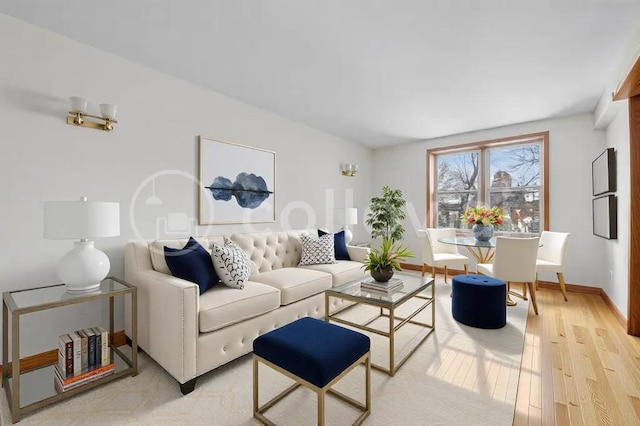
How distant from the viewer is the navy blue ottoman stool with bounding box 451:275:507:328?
9.30 ft

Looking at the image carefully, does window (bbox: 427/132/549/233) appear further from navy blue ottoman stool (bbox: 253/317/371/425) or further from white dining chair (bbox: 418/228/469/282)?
navy blue ottoman stool (bbox: 253/317/371/425)

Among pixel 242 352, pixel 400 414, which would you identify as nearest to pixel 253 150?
pixel 242 352

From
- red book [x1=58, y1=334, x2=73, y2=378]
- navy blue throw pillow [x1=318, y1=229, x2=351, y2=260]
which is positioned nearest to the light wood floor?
navy blue throw pillow [x1=318, y1=229, x2=351, y2=260]

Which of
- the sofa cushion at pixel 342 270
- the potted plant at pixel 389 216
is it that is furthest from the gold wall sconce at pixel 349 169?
the sofa cushion at pixel 342 270

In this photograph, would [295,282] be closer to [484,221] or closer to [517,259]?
[517,259]

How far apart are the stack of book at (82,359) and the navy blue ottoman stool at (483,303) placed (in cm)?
308

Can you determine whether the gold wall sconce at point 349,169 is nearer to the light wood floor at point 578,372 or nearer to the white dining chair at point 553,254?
the white dining chair at point 553,254

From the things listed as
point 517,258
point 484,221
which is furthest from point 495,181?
point 517,258

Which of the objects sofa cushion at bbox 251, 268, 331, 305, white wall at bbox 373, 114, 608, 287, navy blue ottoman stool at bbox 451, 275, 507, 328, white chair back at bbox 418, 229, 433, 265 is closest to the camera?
sofa cushion at bbox 251, 268, 331, 305

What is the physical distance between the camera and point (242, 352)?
2.20m

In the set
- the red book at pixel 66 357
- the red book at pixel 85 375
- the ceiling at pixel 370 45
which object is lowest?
the red book at pixel 85 375

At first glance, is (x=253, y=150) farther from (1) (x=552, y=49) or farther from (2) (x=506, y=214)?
(2) (x=506, y=214)

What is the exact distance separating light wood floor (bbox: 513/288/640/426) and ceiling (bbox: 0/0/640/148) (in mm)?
2488

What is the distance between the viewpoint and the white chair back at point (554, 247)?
3557 millimetres
